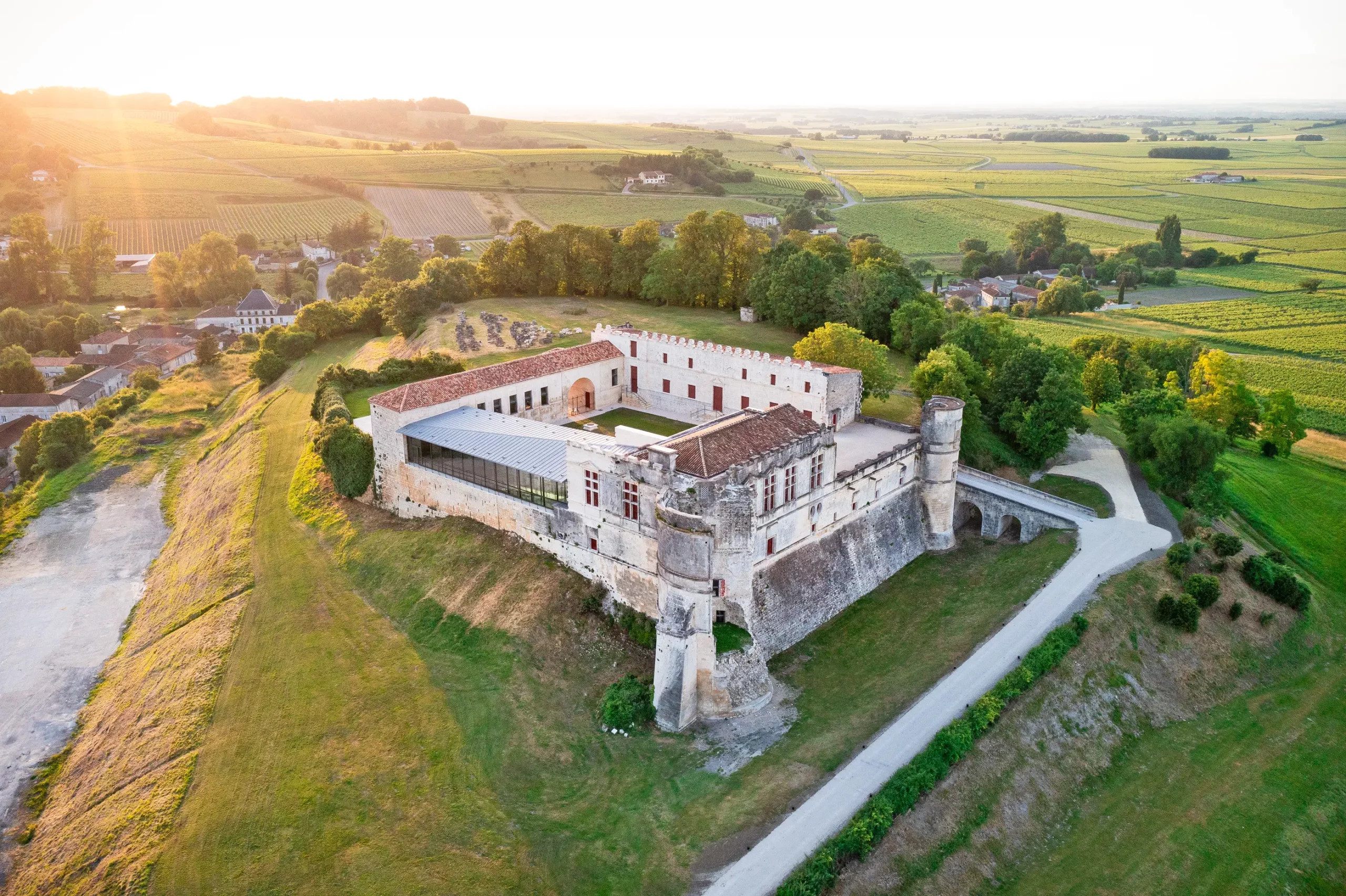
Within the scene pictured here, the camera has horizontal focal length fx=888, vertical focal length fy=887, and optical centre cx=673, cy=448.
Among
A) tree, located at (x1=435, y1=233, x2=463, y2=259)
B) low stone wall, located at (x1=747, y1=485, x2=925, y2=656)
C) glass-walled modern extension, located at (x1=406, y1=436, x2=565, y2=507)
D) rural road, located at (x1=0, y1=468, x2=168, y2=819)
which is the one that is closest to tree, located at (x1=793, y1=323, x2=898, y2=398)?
low stone wall, located at (x1=747, y1=485, x2=925, y2=656)

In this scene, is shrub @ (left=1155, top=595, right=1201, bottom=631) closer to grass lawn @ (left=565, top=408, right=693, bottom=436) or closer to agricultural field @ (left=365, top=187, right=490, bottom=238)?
grass lawn @ (left=565, top=408, right=693, bottom=436)

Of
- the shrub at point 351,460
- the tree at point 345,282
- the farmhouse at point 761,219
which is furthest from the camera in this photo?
the farmhouse at point 761,219

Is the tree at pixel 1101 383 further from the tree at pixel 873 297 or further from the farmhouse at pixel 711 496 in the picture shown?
the farmhouse at pixel 711 496

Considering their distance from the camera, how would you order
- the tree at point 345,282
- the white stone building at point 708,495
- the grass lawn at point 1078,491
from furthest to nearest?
the tree at point 345,282 → the grass lawn at point 1078,491 → the white stone building at point 708,495

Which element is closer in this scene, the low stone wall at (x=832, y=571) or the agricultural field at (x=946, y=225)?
Result: the low stone wall at (x=832, y=571)

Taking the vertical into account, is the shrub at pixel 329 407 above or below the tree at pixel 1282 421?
above

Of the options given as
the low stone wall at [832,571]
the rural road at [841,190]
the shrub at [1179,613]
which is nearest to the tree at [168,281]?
the rural road at [841,190]

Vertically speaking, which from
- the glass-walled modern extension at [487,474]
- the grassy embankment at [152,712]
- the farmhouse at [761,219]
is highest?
the farmhouse at [761,219]
